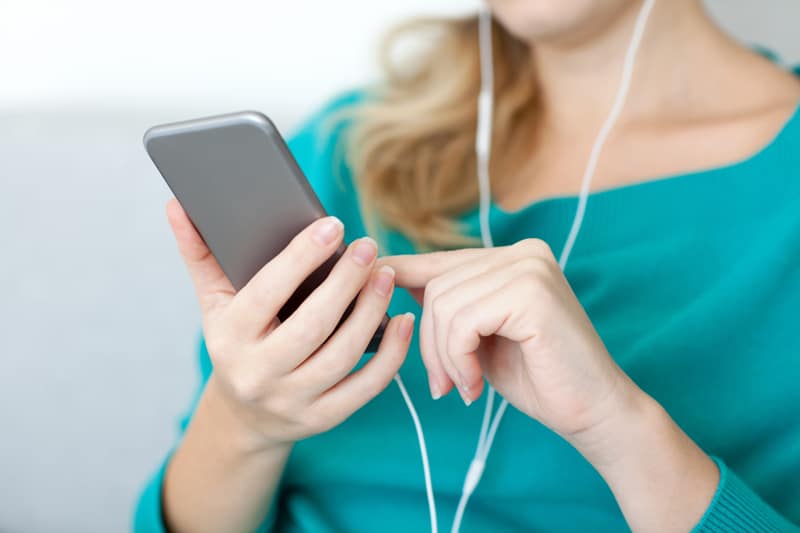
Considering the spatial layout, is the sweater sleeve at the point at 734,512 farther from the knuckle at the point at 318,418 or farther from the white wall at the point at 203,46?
the white wall at the point at 203,46

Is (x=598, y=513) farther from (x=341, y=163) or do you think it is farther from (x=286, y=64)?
(x=286, y=64)

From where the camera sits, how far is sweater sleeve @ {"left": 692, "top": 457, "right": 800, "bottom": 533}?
0.66 m

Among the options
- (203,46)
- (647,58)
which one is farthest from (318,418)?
(203,46)

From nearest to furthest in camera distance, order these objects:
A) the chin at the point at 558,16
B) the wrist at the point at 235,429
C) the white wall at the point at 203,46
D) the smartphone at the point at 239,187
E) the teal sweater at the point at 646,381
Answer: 1. the smartphone at the point at 239,187
2. the wrist at the point at 235,429
3. the teal sweater at the point at 646,381
4. the chin at the point at 558,16
5. the white wall at the point at 203,46

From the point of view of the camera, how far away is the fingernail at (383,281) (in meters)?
0.61

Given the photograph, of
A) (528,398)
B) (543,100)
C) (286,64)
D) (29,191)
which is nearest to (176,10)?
(286,64)

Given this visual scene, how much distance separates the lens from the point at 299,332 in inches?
23.1

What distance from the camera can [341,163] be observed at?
3.59 feet

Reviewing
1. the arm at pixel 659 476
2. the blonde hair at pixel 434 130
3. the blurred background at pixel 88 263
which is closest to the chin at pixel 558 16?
the blonde hair at pixel 434 130

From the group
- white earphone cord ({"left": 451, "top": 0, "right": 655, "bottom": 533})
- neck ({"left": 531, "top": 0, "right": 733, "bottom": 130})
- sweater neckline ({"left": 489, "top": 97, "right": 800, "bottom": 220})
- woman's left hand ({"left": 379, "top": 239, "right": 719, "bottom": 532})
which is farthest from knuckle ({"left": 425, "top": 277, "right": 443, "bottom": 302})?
neck ({"left": 531, "top": 0, "right": 733, "bottom": 130})

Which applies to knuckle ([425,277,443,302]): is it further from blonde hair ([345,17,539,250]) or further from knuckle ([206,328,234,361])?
blonde hair ([345,17,539,250])

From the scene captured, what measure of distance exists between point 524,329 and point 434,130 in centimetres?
63

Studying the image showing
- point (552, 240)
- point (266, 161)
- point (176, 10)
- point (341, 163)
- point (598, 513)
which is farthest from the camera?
point (176, 10)

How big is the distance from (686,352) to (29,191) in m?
0.86
